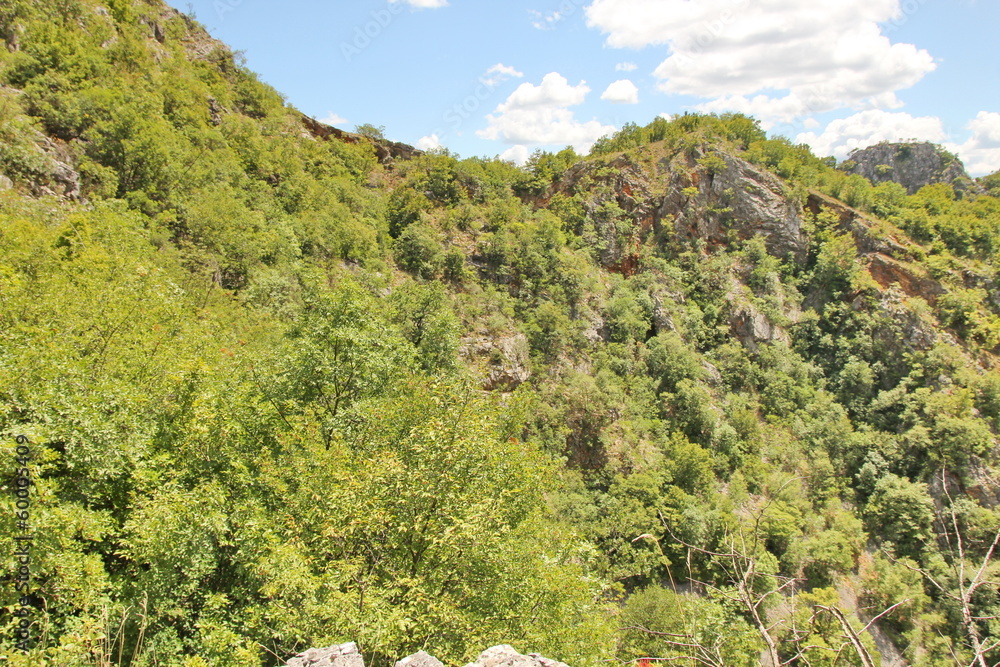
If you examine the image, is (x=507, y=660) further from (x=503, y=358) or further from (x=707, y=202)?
(x=707, y=202)

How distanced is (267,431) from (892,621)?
35188 mm

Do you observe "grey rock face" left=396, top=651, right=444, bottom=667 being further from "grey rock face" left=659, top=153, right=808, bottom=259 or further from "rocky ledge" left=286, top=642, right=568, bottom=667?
"grey rock face" left=659, top=153, right=808, bottom=259

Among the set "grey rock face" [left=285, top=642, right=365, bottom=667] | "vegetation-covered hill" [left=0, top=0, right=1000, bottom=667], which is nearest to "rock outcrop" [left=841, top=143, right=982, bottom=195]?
"vegetation-covered hill" [left=0, top=0, right=1000, bottom=667]

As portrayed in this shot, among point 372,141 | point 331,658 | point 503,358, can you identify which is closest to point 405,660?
point 331,658

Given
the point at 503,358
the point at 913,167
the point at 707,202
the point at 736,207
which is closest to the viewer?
the point at 503,358

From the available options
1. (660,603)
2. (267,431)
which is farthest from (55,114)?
(660,603)

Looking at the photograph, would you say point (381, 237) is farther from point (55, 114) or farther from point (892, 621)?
point (892, 621)

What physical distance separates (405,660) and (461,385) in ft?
28.0

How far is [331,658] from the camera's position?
4.84m

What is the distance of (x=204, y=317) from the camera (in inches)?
641

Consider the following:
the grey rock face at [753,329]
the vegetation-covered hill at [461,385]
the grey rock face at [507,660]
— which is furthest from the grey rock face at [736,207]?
the grey rock face at [507,660]

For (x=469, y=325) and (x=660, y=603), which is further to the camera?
(x=469, y=325)

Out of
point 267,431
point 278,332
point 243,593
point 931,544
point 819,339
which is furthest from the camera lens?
point 819,339

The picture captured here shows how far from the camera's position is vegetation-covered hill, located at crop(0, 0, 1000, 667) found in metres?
7.15
